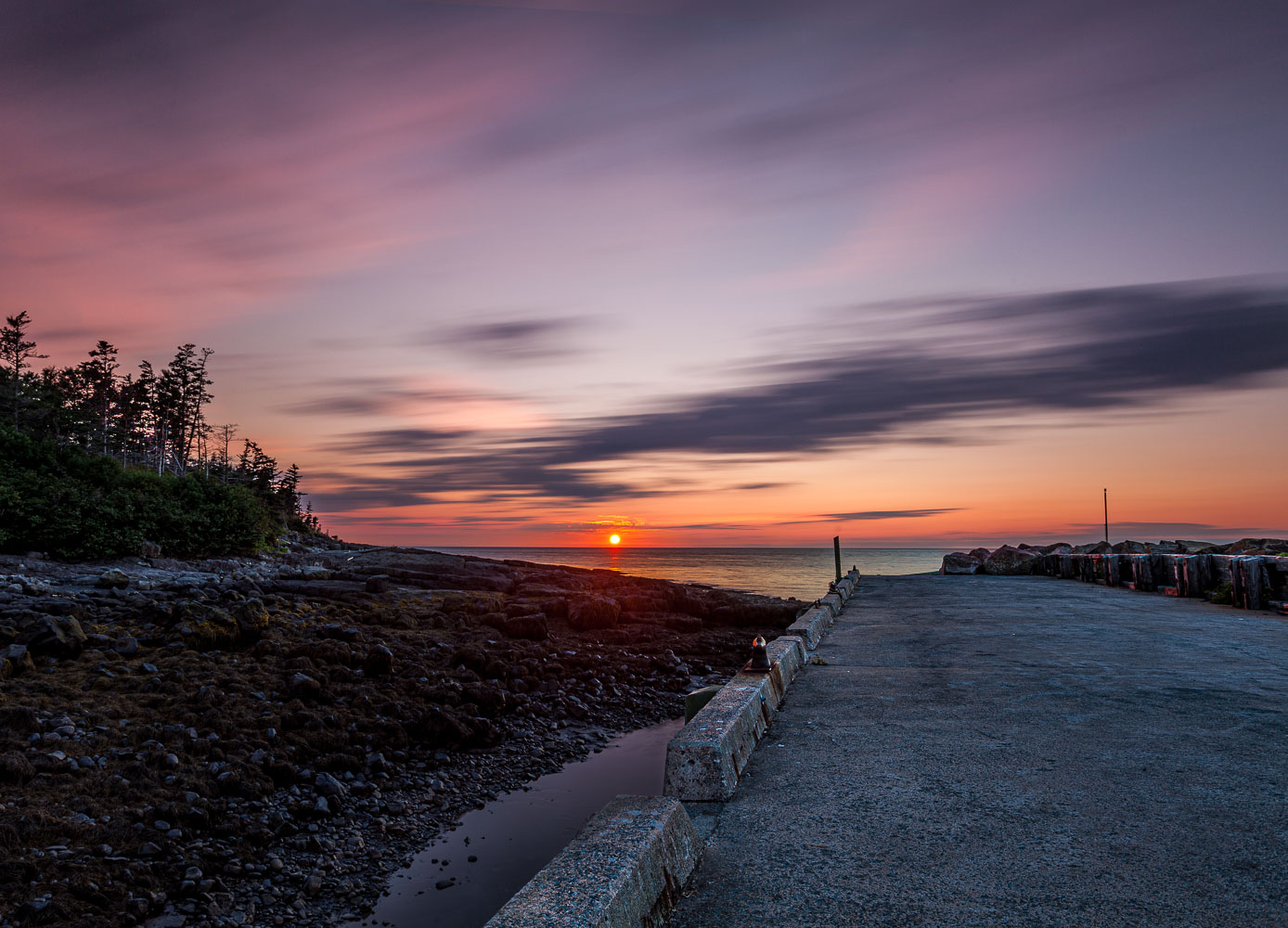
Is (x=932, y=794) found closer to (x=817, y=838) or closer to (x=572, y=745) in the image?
(x=817, y=838)

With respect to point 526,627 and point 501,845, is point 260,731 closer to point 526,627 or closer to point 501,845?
point 501,845

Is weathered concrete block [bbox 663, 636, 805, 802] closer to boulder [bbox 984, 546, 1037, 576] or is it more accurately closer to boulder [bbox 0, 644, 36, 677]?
boulder [bbox 0, 644, 36, 677]

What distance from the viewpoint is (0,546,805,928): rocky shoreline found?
614 centimetres

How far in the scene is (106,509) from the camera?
2388 centimetres

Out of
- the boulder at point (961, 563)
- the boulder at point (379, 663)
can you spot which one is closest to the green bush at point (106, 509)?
the boulder at point (379, 663)

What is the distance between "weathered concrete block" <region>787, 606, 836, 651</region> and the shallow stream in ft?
8.57

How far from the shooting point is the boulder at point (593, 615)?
19.8 metres

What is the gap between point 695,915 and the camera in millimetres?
2850

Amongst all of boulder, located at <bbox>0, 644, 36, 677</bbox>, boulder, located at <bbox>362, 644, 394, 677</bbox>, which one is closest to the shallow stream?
boulder, located at <bbox>362, 644, 394, 677</bbox>

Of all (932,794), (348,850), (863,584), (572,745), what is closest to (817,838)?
(932,794)

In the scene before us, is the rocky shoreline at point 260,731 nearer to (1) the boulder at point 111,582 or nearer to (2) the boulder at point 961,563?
(1) the boulder at point 111,582

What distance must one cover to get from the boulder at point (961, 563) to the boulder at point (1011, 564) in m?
0.37

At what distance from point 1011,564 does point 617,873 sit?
1108 inches

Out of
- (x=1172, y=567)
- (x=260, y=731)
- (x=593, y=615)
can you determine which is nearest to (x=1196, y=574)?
(x=1172, y=567)
